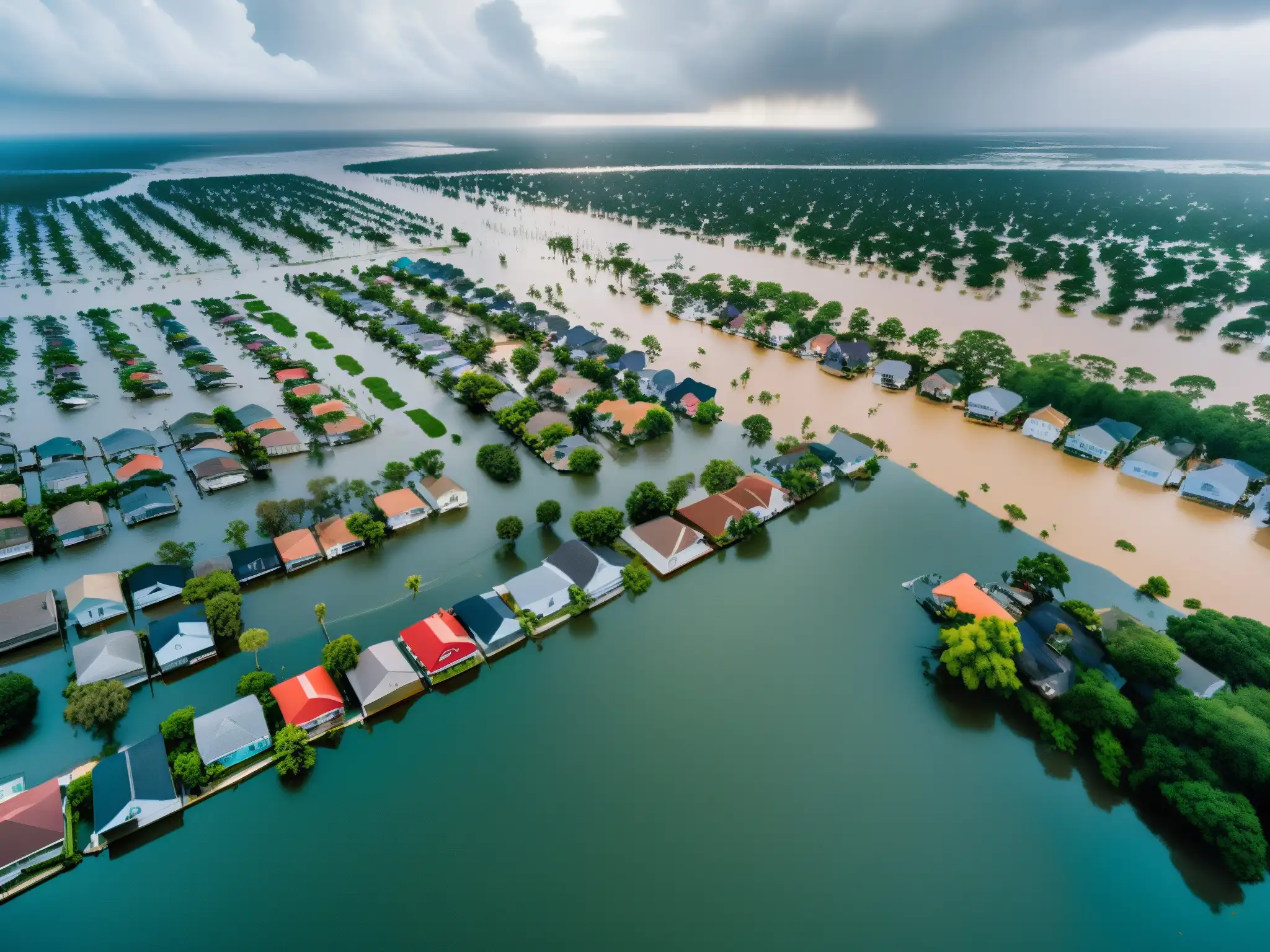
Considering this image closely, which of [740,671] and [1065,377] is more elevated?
[1065,377]

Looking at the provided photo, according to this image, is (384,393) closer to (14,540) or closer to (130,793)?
(14,540)

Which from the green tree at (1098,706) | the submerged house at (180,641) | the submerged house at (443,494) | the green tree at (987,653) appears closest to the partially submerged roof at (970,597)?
the green tree at (987,653)

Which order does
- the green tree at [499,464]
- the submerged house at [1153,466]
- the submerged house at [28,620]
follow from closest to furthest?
the submerged house at [28,620] → the submerged house at [1153,466] → the green tree at [499,464]

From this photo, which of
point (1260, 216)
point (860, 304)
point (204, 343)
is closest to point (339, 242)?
point (204, 343)

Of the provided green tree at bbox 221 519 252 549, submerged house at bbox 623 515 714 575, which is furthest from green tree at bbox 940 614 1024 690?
green tree at bbox 221 519 252 549

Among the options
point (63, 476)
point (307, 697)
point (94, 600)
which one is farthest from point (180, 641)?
point (63, 476)

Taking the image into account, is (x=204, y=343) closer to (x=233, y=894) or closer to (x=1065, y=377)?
(x=233, y=894)

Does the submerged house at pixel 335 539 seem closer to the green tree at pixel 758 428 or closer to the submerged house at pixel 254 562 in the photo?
the submerged house at pixel 254 562
